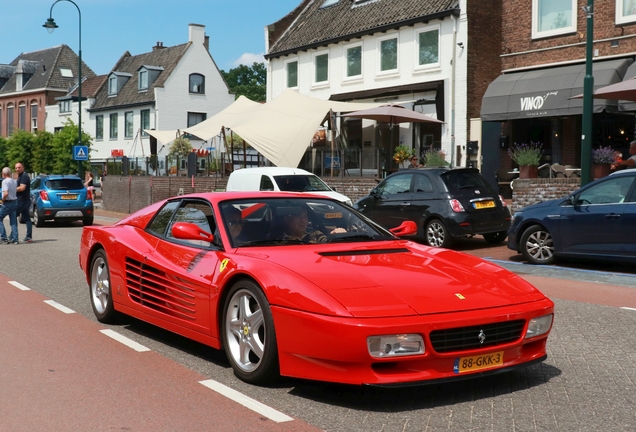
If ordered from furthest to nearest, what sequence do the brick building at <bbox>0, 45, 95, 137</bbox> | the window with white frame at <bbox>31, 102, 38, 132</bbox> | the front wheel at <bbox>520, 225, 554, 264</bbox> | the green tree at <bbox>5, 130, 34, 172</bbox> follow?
the window with white frame at <bbox>31, 102, 38, 132</bbox>, the brick building at <bbox>0, 45, 95, 137</bbox>, the green tree at <bbox>5, 130, 34, 172</bbox>, the front wheel at <bbox>520, 225, 554, 264</bbox>

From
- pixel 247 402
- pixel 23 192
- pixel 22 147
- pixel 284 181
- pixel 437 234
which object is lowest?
pixel 247 402

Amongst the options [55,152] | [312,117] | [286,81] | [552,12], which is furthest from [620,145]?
[55,152]

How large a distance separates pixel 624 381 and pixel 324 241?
2378 millimetres

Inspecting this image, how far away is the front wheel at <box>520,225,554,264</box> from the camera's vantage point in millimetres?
13250

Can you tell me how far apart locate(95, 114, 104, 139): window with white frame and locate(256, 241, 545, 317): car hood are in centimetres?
5835

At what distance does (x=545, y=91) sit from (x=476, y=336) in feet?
69.7

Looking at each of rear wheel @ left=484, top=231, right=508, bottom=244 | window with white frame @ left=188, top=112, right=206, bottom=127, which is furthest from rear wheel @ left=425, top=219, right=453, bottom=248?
window with white frame @ left=188, top=112, right=206, bottom=127

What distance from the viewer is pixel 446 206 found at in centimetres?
1575

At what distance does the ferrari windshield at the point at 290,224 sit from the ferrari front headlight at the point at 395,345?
161 centimetres

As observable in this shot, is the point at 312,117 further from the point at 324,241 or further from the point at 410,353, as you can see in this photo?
the point at 410,353

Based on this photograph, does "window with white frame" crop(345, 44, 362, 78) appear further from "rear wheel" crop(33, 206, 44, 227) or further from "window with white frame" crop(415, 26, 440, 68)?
"rear wheel" crop(33, 206, 44, 227)

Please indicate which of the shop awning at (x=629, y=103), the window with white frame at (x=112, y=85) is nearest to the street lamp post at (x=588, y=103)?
the shop awning at (x=629, y=103)

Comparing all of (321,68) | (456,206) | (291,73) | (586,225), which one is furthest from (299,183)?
(291,73)

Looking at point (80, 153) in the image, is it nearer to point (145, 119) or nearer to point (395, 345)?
point (145, 119)
